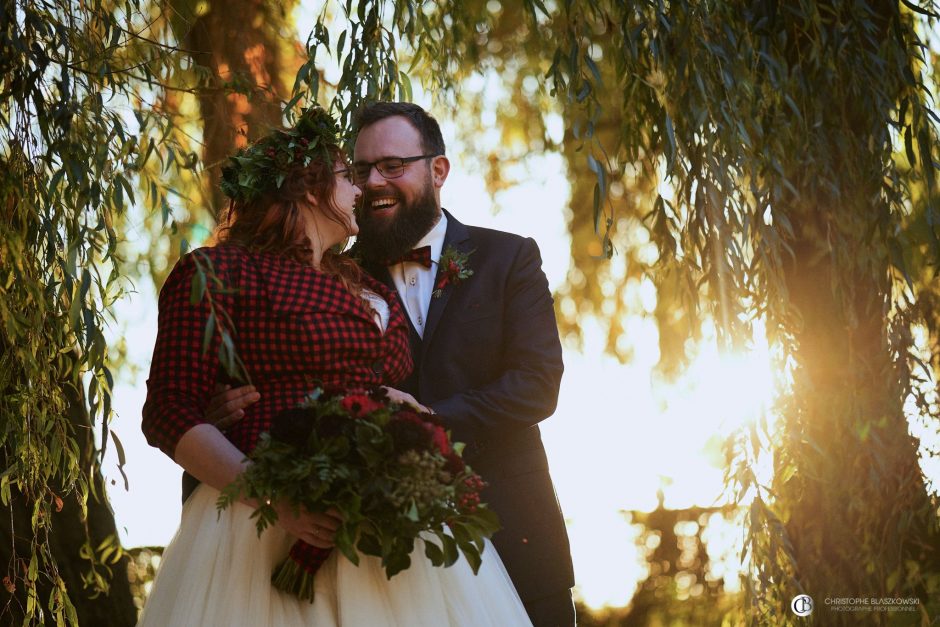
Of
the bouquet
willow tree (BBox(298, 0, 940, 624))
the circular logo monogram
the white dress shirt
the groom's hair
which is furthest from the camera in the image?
the circular logo monogram

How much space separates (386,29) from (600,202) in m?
1.01

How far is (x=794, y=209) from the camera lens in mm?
3824

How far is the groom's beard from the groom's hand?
0.82m

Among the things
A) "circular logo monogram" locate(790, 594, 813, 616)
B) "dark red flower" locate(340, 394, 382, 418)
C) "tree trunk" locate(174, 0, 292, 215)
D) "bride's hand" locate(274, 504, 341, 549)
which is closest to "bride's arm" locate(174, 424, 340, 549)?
"bride's hand" locate(274, 504, 341, 549)

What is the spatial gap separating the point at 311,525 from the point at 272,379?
13.6 inches

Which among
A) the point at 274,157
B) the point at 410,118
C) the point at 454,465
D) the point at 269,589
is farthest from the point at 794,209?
the point at 269,589

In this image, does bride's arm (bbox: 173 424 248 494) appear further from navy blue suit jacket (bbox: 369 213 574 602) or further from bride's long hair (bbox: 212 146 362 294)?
navy blue suit jacket (bbox: 369 213 574 602)

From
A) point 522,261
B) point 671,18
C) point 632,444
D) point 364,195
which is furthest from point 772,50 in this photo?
point 632,444

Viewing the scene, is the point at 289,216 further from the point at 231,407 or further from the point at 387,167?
the point at 387,167

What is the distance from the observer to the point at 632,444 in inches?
215

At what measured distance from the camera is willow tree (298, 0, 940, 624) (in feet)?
8.52

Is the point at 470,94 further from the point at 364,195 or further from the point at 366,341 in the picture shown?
the point at 366,341

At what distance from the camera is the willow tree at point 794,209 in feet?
8.52

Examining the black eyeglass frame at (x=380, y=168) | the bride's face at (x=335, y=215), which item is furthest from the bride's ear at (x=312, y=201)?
the black eyeglass frame at (x=380, y=168)
